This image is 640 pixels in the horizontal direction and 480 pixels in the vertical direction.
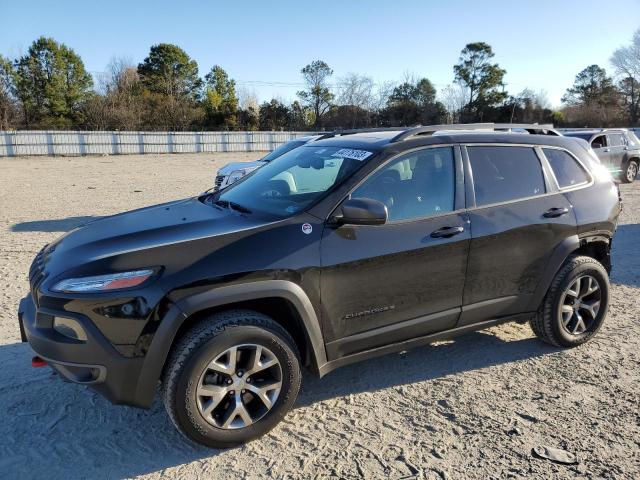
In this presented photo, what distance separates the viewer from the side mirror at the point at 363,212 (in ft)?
A: 10.0

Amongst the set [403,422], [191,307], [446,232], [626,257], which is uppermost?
[446,232]

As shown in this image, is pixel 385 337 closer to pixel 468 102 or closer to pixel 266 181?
pixel 266 181

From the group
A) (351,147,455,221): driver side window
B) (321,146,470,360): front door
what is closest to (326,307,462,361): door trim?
(321,146,470,360): front door

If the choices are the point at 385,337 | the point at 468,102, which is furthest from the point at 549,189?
the point at 468,102

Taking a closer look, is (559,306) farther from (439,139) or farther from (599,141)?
(599,141)

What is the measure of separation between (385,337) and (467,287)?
29.8 inches

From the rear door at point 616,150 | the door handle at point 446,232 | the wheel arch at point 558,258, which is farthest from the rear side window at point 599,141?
the door handle at point 446,232

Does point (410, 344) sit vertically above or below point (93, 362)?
below

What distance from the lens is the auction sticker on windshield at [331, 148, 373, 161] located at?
11.4ft

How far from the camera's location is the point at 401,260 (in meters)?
3.32

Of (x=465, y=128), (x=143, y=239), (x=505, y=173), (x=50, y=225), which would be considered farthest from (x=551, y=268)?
(x=50, y=225)

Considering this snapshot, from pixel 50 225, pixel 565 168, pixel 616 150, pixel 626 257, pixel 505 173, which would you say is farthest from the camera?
pixel 616 150

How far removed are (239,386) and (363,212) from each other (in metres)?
1.29

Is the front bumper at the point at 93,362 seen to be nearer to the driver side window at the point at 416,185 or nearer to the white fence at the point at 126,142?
the driver side window at the point at 416,185
